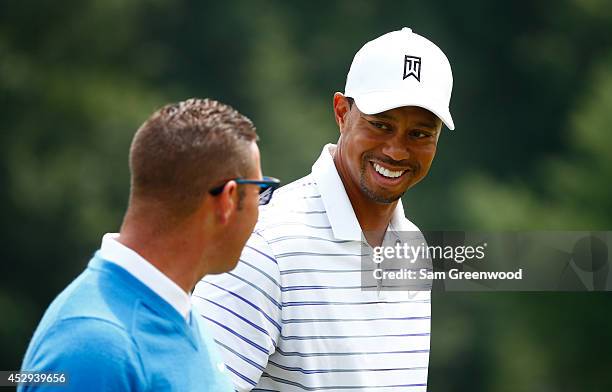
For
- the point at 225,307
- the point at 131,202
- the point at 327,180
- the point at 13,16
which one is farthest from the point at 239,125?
the point at 13,16

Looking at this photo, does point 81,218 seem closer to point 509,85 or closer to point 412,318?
point 509,85

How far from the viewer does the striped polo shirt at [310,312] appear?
8.93ft

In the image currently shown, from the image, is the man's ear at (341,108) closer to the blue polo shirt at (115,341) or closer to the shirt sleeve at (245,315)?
the shirt sleeve at (245,315)

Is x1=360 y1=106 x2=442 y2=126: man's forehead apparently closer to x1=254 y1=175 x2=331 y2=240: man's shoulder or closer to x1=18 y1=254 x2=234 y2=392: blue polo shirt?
x1=254 y1=175 x2=331 y2=240: man's shoulder

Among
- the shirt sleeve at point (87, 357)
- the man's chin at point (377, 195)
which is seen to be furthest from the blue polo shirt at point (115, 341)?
the man's chin at point (377, 195)

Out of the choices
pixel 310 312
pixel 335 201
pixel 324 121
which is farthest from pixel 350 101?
pixel 324 121

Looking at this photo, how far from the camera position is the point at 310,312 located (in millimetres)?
2783

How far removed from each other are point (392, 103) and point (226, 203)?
86cm

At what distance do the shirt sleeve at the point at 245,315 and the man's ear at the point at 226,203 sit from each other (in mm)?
553

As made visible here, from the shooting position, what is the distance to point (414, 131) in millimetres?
3039

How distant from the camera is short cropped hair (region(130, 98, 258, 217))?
2.13 meters

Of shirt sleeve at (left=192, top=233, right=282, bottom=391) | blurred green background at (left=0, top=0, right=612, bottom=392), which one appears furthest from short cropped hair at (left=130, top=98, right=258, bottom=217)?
blurred green background at (left=0, top=0, right=612, bottom=392)

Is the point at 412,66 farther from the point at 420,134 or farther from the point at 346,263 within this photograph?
the point at 346,263

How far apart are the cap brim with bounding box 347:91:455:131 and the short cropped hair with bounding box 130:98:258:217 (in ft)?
2.57
